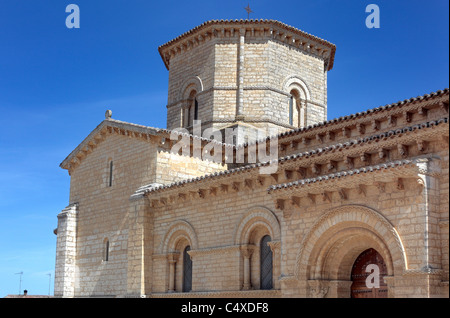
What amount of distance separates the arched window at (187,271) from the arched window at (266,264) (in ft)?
9.86

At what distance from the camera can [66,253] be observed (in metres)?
23.3

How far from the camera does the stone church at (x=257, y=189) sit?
41.9 ft

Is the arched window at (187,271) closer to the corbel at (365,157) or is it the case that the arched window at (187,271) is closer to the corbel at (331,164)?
the corbel at (331,164)

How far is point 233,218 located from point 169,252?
322 centimetres

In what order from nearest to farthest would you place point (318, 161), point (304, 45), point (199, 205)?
point (318, 161) < point (199, 205) < point (304, 45)

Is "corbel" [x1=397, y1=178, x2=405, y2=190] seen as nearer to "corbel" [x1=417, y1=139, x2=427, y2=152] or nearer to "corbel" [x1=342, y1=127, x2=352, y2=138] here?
"corbel" [x1=417, y1=139, x2=427, y2=152]

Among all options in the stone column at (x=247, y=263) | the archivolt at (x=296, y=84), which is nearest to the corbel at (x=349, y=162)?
the stone column at (x=247, y=263)

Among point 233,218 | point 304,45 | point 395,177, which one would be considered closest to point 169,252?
point 233,218

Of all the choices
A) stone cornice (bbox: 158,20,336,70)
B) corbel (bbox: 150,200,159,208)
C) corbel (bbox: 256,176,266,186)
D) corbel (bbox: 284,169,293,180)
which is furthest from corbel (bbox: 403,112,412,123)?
stone cornice (bbox: 158,20,336,70)

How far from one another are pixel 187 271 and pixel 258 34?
11.3 m

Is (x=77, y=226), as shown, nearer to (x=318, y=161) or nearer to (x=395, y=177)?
(x=318, y=161)

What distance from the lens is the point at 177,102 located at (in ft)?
88.3

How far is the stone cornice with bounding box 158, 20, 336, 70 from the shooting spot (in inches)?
996

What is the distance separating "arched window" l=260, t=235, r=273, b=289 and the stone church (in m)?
0.04
